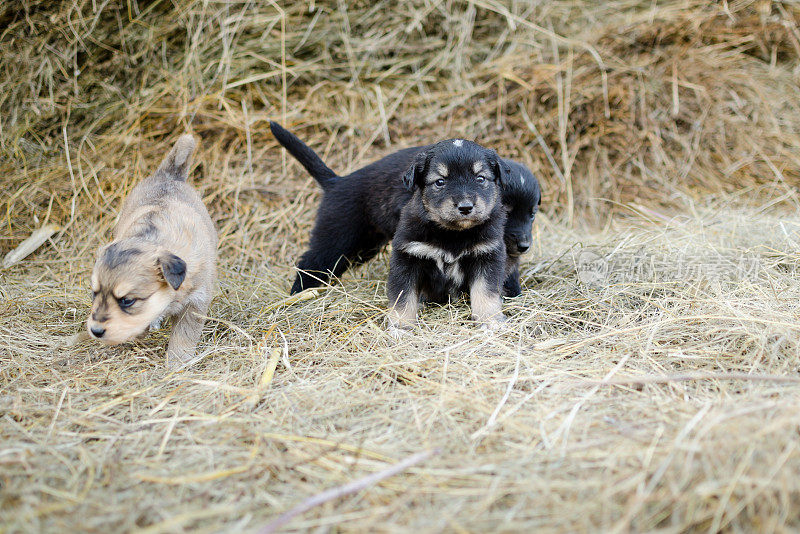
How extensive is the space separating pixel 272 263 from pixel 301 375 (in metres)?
2.79

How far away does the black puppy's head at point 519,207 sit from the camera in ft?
16.5

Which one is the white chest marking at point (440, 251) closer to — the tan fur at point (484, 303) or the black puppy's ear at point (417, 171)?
the tan fur at point (484, 303)

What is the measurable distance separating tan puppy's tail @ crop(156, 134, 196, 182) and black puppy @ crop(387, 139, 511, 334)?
1956 millimetres

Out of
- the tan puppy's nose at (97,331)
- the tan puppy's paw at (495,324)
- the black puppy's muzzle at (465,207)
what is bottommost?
the tan puppy's nose at (97,331)

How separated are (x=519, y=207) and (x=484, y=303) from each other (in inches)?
39.6

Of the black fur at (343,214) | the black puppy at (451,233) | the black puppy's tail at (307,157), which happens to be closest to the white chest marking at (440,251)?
the black puppy at (451,233)

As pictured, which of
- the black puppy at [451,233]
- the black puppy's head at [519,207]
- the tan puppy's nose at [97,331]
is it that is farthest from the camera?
the black puppy's head at [519,207]

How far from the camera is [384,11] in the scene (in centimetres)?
757

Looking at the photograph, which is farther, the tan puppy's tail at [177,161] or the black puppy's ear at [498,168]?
the tan puppy's tail at [177,161]

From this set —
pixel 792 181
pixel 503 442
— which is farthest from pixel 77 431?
pixel 792 181

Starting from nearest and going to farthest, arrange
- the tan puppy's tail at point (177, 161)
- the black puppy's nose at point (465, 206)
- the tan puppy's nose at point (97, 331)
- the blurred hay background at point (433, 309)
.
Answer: the blurred hay background at point (433, 309) < the tan puppy's nose at point (97, 331) < the black puppy's nose at point (465, 206) < the tan puppy's tail at point (177, 161)

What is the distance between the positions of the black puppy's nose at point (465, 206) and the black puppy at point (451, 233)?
0.18ft

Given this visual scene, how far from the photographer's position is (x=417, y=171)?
455 cm

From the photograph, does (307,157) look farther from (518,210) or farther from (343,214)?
(518,210)
